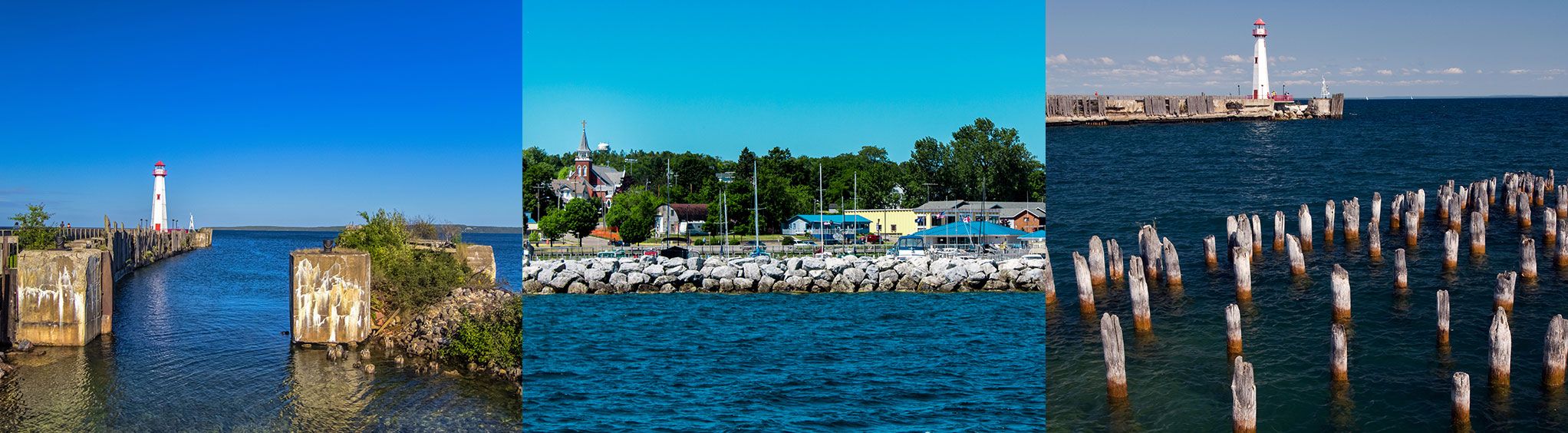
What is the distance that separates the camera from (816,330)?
2689 centimetres

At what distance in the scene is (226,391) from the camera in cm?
1812

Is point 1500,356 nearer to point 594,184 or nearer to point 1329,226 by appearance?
point 1329,226

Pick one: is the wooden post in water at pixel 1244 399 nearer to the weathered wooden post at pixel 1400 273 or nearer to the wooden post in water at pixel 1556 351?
the wooden post in water at pixel 1556 351

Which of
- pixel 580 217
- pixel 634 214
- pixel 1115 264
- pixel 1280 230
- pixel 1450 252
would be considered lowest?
pixel 1115 264

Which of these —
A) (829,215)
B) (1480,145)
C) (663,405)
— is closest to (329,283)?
(663,405)

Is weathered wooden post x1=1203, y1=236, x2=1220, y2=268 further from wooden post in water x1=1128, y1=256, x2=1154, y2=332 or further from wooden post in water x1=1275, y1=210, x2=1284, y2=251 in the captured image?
wooden post in water x1=1128, y1=256, x2=1154, y2=332

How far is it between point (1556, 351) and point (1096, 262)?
8.30 meters

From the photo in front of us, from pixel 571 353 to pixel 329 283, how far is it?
205 inches

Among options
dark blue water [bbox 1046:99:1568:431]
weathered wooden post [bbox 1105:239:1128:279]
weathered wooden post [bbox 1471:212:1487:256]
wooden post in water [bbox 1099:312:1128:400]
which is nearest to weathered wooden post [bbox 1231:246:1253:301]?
dark blue water [bbox 1046:99:1568:431]

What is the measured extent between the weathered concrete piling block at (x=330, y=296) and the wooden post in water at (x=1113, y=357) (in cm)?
1367

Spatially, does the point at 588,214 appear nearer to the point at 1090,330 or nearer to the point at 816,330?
the point at 816,330

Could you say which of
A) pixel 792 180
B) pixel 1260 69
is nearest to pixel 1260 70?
pixel 1260 69

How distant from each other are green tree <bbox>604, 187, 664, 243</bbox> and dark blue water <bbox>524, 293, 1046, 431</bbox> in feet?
44.6

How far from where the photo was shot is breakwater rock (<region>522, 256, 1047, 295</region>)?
115 ft
